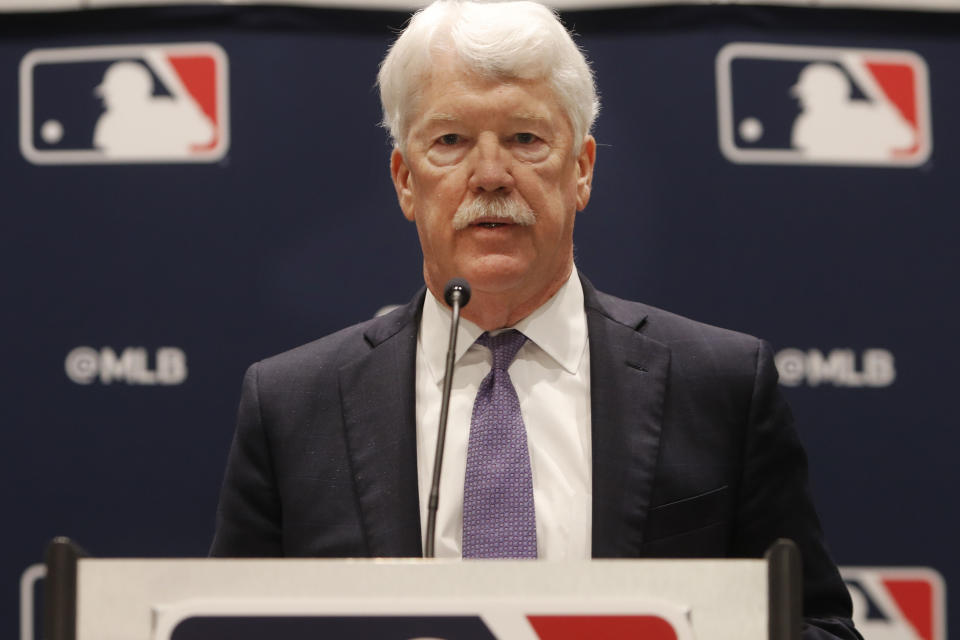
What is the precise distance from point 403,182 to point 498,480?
2.03ft

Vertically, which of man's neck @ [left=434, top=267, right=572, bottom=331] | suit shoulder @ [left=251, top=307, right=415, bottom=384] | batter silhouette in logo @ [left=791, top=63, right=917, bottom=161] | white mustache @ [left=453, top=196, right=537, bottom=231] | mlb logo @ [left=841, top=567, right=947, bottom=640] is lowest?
mlb logo @ [left=841, top=567, right=947, bottom=640]

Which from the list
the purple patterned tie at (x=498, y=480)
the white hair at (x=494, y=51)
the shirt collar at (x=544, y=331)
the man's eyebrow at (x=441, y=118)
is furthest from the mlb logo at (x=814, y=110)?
the purple patterned tie at (x=498, y=480)

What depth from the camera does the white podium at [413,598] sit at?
0.98 metres

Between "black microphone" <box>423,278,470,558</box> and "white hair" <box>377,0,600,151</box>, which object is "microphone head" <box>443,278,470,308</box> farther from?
"white hair" <box>377,0,600,151</box>

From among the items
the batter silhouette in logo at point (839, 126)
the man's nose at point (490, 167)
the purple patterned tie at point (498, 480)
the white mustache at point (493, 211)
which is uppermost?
the batter silhouette in logo at point (839, 126)

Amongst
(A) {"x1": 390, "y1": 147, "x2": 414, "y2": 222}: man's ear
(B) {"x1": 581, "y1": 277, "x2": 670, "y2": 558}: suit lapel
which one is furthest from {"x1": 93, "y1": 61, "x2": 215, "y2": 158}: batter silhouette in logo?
(B) {"x1": 581, "y1": 277, "x2": 670, "y2": 558}: suit lapel

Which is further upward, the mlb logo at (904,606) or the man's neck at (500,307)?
the man's neck at (500,307)

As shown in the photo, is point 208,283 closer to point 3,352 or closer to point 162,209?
point 162,209

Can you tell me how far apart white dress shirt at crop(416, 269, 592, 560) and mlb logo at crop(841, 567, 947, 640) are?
1087mm

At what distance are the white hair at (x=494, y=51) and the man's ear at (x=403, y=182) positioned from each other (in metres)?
0.07

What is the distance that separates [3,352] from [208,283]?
51cm

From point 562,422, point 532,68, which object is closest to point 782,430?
point 562,422

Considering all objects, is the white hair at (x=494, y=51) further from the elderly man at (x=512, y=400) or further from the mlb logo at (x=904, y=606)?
the mlb logo at (x=904, y=606)

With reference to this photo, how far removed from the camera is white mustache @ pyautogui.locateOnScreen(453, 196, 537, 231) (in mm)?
1798
